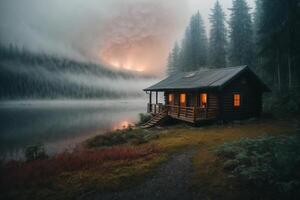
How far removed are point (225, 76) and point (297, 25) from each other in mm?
13439

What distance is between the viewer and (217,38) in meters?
45.1

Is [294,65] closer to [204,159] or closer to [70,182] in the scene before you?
[204,159]

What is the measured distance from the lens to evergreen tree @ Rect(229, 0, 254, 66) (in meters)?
39.1

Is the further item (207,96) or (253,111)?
(253,111)

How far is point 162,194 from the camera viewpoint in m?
7.64

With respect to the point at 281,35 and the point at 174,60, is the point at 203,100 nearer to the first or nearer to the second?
the point at 281,35

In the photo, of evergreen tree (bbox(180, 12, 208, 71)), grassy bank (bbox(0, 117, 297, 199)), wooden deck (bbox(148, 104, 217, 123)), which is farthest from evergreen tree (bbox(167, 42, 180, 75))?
grassy bank (bbox(0, 117, 297, 199))

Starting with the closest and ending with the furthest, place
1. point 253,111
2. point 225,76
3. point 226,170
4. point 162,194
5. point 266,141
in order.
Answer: point 162,194 → point 226,170 → point 266,141 → point 225,76 → point 253,111

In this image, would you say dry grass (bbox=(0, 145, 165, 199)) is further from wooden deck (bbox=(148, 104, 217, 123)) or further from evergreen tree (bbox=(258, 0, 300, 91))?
evergreen tree (bbox=(258, 0, 300, 91))

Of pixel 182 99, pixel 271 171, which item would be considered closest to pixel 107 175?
A: pixel 271 171

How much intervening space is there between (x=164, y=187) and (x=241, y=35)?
3943 cm

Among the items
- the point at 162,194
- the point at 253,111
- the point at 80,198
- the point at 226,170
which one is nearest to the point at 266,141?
the point at 226,170

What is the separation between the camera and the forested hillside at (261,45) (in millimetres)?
26375

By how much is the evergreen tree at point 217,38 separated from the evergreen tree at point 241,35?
2870mm
